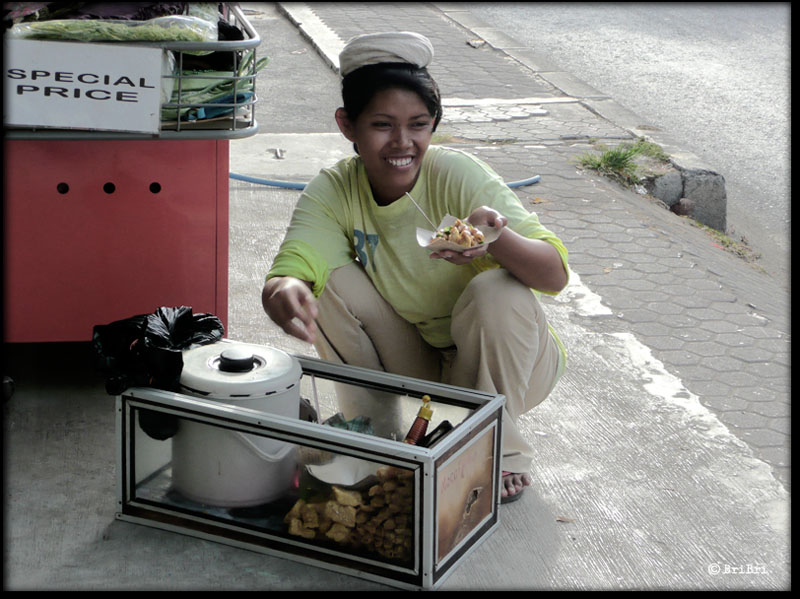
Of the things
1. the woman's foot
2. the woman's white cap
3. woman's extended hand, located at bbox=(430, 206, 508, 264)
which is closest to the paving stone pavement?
the woman's foot

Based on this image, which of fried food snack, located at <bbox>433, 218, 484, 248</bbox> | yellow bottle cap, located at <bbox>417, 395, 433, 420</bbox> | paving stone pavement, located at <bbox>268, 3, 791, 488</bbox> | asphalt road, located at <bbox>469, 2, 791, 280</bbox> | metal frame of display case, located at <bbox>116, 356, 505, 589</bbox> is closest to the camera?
metal frame of display case, located at <bbox>116, 356, 505, 589</bbox>

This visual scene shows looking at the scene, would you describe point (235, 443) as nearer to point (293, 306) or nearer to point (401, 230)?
point (293, 306)

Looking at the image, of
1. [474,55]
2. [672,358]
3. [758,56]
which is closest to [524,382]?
[672,358]

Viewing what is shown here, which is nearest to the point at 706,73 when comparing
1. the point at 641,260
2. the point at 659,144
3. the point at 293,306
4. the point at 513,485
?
the point at 659,144

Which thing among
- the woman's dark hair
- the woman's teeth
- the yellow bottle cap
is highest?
the woman's dark hair

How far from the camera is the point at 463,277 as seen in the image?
253 centimetres

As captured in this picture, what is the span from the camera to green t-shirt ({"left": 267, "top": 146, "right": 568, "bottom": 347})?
8.05 feet

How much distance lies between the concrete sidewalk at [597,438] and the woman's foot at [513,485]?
0.11 ft

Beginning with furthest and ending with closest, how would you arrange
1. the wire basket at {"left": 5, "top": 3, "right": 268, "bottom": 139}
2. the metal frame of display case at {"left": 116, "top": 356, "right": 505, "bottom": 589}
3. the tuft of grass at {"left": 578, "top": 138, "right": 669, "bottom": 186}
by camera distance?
the tuft of grass at {"left": 578, "top": 138, "right": 669, "bottom": 186} → the wire basket at {"left": 5, "top": 3, "right": 268, "bottom": 139} → the metal frame of display case at {"left": 116, "top": 356, "right": 505, "bottom": 589}

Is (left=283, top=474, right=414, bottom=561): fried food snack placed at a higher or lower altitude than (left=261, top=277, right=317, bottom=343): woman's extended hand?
lower

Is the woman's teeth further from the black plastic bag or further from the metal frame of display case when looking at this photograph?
the black plastic bag

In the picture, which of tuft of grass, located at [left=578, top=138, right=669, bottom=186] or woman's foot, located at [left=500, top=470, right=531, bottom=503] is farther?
tuft of grass, located at [left=578, top=138, right=669, bottom=186]

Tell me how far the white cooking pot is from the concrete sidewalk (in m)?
0.13

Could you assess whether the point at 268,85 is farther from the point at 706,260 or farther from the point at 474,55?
the point at 706,260
